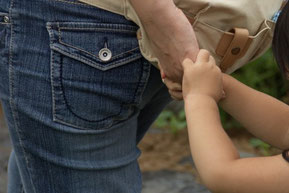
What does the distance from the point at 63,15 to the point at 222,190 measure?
21.0 inches

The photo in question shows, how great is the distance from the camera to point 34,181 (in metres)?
1.58

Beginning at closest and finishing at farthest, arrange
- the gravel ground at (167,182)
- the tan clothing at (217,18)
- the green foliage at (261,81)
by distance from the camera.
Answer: the tan clothing at (217,18), the gravel ground at (167,182), the green foliage at (261,81)

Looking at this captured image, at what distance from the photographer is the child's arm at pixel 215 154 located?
1.31 metres

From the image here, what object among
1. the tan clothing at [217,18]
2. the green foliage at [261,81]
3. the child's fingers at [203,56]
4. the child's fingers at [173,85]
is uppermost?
the tan clothing at [217,18]

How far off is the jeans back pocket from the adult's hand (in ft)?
0.23

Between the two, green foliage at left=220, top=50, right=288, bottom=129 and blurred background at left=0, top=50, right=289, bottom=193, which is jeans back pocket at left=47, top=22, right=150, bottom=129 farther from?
green foliage at left=220, top=50, right=288, bottom=129

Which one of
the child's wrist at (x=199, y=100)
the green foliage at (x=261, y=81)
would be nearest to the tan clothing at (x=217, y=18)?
the child's wrist at (x=199, y=100)

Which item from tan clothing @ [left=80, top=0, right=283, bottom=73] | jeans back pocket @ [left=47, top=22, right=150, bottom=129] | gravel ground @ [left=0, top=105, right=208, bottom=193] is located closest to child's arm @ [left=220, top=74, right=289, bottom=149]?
tan clothing @ [left=80, top=0, right=283, bottom=73]

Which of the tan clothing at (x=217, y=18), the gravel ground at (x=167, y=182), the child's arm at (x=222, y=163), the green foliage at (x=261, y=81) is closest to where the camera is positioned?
the child's arm at (x=222, y=163)

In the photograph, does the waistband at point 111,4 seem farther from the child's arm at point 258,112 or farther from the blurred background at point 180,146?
the blurred background at point 180,146

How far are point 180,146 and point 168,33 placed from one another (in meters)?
2.26

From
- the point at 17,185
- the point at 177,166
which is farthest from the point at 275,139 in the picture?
the point at 177,166

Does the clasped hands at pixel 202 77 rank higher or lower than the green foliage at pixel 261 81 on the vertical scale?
higher

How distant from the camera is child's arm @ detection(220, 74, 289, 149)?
156cm
